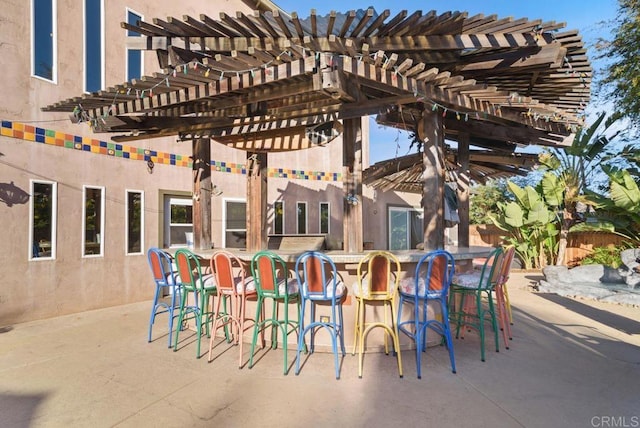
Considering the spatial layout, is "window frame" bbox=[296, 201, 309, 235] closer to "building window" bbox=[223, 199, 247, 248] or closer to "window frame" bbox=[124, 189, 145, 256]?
"building window" bbox=[223, 199, 247, 248]

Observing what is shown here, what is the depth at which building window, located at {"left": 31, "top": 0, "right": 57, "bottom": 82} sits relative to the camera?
18.1 feet

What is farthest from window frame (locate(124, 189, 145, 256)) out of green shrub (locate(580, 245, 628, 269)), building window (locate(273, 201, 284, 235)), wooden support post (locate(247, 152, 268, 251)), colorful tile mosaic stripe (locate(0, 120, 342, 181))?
green shrub (locate(580, 245, 628, 269))

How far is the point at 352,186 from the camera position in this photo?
4.43m

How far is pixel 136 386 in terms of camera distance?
307 cm

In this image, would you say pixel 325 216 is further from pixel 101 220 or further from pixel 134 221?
pixel 101 220

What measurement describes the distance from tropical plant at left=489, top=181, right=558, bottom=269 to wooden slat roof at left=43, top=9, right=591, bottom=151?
5.55 metres

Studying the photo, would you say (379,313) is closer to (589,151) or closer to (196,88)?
(196,88)

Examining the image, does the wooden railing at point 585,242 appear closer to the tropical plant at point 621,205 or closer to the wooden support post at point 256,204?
the tropical plant at point 621,205

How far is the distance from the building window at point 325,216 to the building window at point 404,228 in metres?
2.50

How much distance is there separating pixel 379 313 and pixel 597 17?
14035 millimetres

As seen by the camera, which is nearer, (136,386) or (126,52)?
(136,386)

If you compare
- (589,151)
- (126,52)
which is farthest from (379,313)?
(589,151)

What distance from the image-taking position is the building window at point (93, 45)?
6.15 meters

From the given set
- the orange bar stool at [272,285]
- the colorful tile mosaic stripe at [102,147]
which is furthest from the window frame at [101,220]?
the orange bar stool at [272,285]
